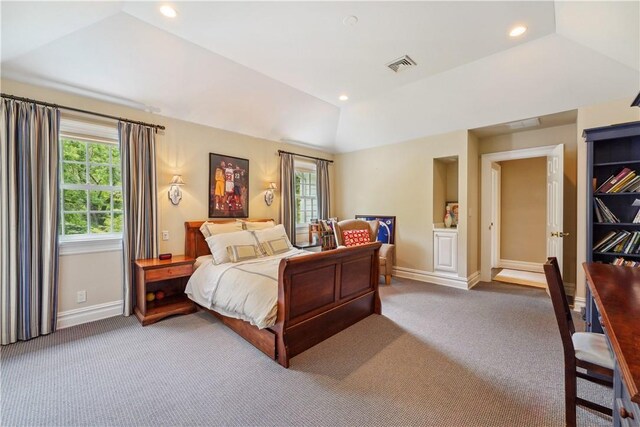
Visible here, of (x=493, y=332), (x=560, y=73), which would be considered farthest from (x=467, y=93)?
(x=493, y=332)

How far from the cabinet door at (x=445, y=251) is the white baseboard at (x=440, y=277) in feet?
0.43

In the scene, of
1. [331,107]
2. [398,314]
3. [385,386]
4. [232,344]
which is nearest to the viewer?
[385,386]

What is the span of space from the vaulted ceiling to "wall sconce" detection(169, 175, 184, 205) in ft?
2.95

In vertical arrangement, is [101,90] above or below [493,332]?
above

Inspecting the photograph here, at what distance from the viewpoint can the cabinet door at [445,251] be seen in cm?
462

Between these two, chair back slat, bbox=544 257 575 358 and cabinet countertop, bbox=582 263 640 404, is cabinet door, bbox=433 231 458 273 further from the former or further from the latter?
chair back slat, bbox=544 257 575 358

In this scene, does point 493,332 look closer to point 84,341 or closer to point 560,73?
point 560,73

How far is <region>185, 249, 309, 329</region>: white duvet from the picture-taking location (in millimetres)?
2422

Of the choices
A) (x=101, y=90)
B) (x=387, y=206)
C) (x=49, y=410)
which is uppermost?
(x=101, y=90)

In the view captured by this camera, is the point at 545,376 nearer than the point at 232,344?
Yes

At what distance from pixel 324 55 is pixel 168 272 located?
3147 mm

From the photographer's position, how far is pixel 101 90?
3.14 metres

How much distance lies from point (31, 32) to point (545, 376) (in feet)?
17.0

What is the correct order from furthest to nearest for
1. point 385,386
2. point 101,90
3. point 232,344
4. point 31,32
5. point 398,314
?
point 398,314 → point 101,90 → point 232,344 → point 31,32 → point 385,386
